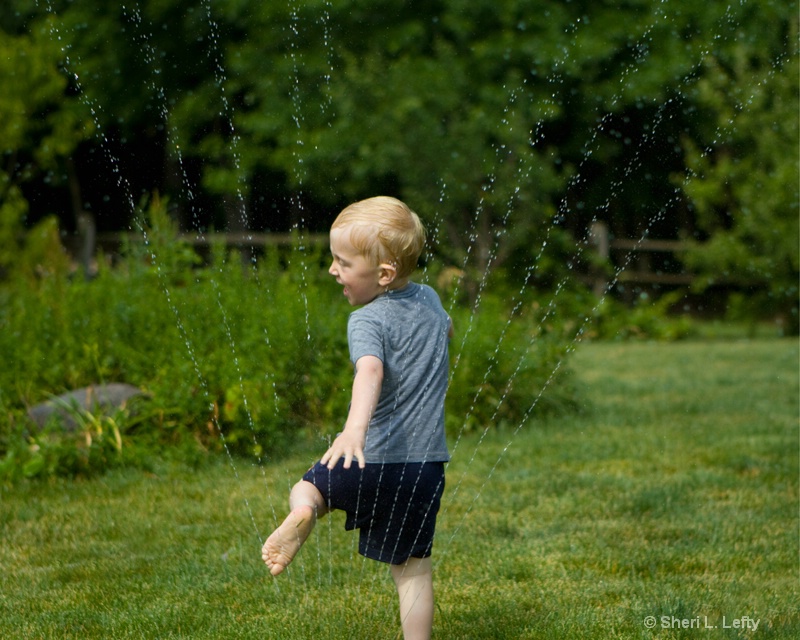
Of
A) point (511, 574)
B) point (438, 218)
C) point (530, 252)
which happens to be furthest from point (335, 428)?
point (530, 252)

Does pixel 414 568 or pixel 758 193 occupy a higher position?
pixel 414 568

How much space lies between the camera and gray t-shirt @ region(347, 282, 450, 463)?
282cm

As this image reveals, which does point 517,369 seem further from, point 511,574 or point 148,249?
point 511,574

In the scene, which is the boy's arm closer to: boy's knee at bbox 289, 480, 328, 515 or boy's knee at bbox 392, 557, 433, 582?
boy's knee at bbox 289, 480, 328, 515

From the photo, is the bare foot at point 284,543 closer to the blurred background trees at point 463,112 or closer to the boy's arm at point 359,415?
the boy's arm at point 359,415

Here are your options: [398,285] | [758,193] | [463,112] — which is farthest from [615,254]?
[398,285]

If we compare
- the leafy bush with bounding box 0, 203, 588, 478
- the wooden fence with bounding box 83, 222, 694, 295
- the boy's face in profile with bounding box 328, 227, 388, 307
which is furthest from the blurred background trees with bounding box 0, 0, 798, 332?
the boy's face in profile with bounding box 328, 227, 388, 307

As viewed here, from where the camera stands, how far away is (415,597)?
2873 mm

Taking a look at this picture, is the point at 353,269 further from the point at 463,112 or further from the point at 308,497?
the point at 463,112

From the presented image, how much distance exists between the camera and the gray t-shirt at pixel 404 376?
2820 millimetres

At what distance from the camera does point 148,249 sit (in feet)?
23.1

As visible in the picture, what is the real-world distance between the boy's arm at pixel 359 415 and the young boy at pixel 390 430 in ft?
0.06

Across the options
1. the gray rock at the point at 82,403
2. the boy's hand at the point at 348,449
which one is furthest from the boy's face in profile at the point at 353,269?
the gray rock at the point at 82,403

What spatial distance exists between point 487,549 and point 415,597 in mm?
1401
